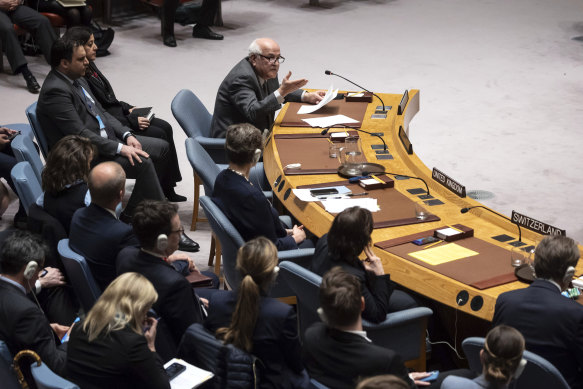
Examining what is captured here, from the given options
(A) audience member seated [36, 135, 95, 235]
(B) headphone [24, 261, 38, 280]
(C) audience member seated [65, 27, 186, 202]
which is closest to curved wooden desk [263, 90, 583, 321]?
(C) audience member seated [65, 27, 186, 202]

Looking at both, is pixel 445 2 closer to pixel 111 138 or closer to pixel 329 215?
pixel 111 138

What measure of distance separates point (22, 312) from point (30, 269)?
27 cm

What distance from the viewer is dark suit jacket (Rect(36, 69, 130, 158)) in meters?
5.20

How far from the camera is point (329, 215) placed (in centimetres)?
432

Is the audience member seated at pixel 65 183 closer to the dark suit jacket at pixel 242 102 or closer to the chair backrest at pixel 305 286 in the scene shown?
the chair backrest at pixel 305 286

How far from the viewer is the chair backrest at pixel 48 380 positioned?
2.72 meters

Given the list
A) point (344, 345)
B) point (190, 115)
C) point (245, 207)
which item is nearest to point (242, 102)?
point (190, 115)

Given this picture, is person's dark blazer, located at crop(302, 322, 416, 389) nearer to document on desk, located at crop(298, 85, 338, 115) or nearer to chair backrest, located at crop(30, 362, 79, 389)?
chair backrest, located at crop(30, 362, 79, 389)

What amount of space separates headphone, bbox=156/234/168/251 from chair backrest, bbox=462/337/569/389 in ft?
4.27

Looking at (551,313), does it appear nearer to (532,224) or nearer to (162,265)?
(532,224)

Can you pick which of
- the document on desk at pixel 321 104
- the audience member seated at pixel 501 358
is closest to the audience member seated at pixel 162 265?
the audience member seated at pixel 501 358

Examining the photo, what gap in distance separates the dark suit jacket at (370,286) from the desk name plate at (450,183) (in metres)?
1.18

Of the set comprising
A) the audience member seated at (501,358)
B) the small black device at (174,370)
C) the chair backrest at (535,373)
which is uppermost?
the audience member seated at (501,358)

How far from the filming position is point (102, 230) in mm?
3807
